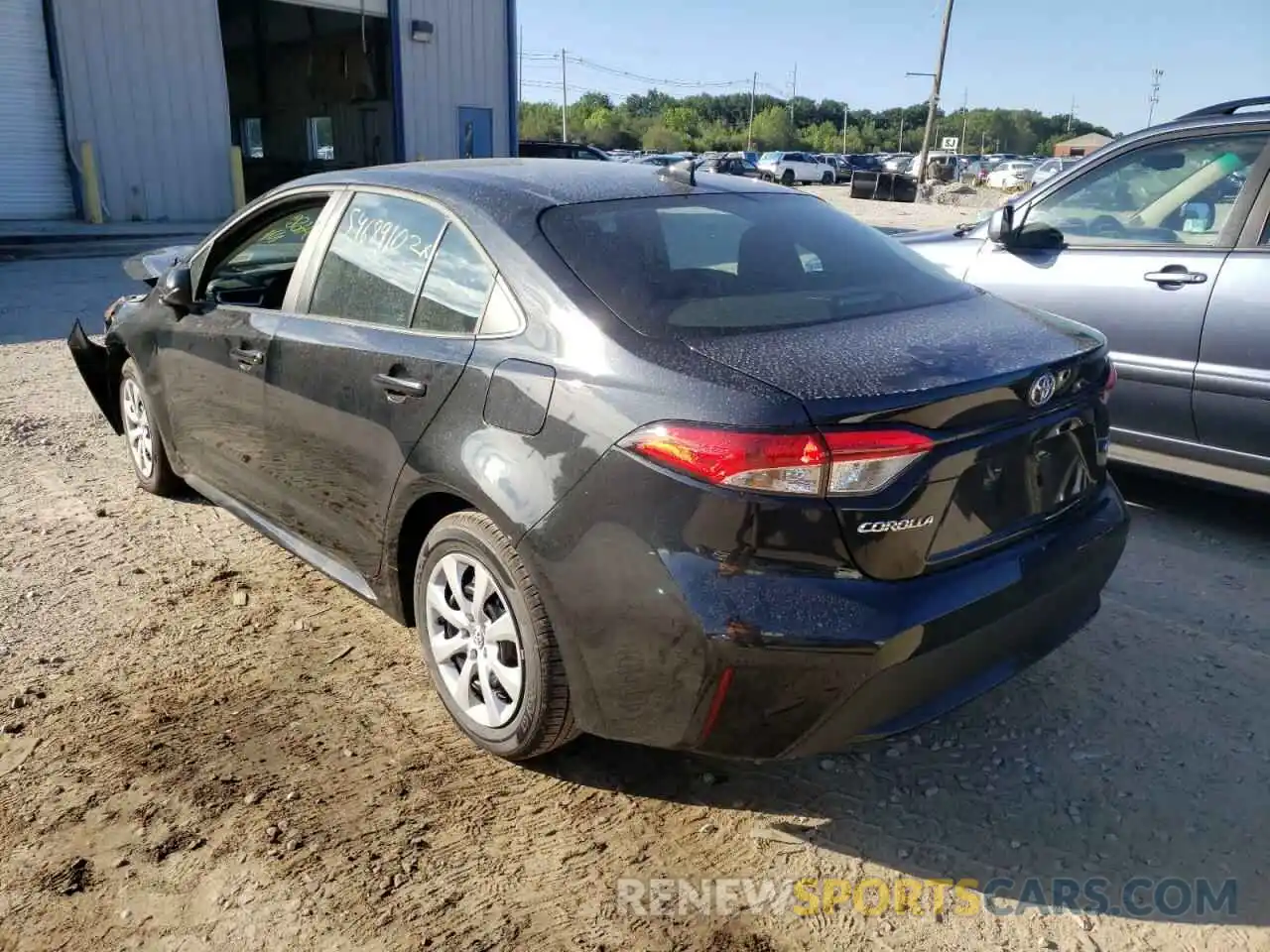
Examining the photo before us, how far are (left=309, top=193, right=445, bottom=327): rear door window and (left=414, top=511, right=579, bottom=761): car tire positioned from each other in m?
0.74

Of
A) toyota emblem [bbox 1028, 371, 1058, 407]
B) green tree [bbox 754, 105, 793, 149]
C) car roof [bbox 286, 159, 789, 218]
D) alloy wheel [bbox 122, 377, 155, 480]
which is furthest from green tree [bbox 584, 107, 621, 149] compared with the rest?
toyota emblem [bbox 1028, 371, 1058, 407]

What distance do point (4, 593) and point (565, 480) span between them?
8.66ft

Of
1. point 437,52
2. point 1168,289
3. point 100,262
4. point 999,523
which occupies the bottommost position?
point 100,262

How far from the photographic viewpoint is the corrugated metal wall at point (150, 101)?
16.7 meters

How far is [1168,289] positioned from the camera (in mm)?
4367

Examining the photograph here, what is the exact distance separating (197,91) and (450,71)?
576 cm

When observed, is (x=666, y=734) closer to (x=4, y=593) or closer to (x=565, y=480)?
(x=565, y=480)

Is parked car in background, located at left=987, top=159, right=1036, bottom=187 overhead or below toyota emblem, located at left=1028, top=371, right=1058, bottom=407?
below

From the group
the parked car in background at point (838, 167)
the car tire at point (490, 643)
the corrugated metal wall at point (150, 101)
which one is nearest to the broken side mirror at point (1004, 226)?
the car tire at point (490, 643)

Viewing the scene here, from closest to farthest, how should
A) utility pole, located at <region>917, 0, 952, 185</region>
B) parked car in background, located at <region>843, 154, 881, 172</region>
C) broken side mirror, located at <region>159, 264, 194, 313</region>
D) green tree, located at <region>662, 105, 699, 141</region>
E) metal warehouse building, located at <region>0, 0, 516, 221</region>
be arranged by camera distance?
broken side mirror, located at <region>159, 264, 194, 313</region>
metal warehouse building, located at <region>0, 0, 516, 221</region>
utility pole, located at <region>917, 0, 952, 185</region>
parked car in background, located at <region>843, 154, 881, 172</region>
green tree, located at <region>662, 105, 699, 141</region>

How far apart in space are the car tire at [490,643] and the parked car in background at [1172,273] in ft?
10.5

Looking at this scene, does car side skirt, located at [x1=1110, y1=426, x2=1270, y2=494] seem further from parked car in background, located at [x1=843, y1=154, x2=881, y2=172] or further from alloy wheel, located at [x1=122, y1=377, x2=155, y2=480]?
parked car in background, located at [x1=843, y1=154, x2=881, y2=172]

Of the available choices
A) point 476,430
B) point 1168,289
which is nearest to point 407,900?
point 476,430

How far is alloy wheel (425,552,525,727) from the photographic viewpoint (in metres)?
2.66
